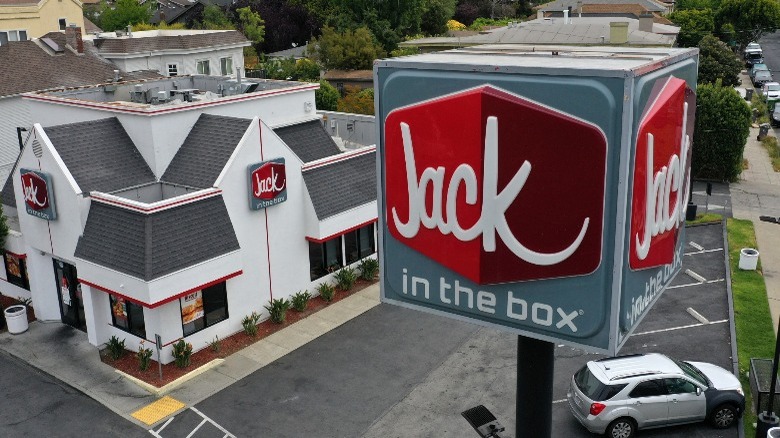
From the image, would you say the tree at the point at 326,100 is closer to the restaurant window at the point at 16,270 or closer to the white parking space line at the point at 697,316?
the restaurant window at the point at 16,270

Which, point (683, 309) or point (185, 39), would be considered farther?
point (185, 39)

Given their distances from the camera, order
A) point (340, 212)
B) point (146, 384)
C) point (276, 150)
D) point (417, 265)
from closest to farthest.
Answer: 1. point (417, 265)
2. point (146, 384)
3. point (276, 150)
4. point (340, 212)

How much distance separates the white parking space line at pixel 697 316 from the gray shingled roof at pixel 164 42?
39.6m

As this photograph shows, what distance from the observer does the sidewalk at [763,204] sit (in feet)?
92.2

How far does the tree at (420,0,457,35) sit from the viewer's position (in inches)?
3474

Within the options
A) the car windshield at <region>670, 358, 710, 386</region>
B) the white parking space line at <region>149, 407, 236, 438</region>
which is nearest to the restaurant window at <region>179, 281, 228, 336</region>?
the white parking space line at <region>149, 407, 236, 438</region>

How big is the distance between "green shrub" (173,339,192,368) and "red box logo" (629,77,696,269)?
17.3 metres

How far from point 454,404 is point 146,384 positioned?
916 cm

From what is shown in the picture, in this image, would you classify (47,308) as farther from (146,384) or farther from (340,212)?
(340,212)

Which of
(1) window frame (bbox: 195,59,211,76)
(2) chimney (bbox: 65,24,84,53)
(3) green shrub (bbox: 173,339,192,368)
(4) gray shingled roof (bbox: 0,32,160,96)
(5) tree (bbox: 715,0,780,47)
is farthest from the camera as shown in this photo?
(5) tree (bbox: 715,0,780,47)

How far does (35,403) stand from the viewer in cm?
2084

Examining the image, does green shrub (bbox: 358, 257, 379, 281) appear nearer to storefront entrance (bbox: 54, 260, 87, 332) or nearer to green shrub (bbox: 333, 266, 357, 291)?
green shrub (bbox: 333, 266, 357, 291)

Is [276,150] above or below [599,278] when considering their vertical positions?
below

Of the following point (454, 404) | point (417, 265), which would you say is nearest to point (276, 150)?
point (454, 404)
